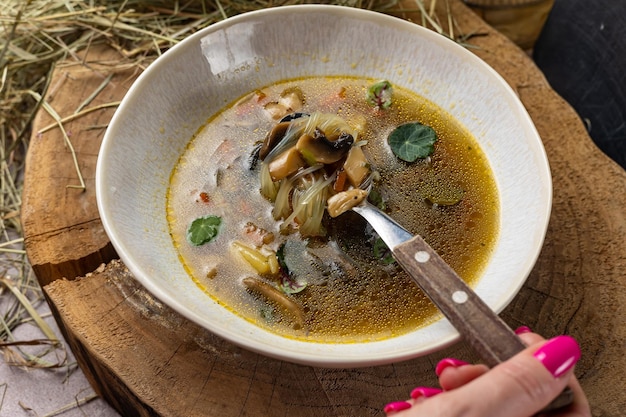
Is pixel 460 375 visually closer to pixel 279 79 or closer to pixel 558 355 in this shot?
pixel 558 355

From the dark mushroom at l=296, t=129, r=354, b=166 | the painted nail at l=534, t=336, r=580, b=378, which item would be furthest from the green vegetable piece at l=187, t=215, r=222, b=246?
the painted nail at l=534, t=336, r=580, b=378

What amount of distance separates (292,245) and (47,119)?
135 centimetres

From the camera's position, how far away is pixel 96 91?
3.24m

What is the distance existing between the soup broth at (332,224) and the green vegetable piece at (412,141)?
0.10 ft

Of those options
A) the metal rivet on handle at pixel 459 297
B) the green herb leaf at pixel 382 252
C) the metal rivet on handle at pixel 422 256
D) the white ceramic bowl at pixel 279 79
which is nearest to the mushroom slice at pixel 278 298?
the white ceramic bowl at pixel 279 79

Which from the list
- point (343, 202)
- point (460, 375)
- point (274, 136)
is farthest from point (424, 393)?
point (274, 136)

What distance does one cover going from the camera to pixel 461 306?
6.45 ft

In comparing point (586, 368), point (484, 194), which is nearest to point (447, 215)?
point (484, 194)

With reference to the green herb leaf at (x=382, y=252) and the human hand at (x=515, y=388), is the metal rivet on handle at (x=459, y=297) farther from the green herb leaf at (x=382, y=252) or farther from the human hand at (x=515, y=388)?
the green herb leaf at (x=382, y=252)

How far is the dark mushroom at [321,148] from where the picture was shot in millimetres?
2580

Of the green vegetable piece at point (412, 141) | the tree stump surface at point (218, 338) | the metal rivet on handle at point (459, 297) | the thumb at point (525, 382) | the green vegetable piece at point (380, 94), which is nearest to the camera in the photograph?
the thumb at point (525, 382)

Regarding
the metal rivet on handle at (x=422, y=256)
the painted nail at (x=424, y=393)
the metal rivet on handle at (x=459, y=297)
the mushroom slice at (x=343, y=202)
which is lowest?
the painted nail at (x=424, y=393)

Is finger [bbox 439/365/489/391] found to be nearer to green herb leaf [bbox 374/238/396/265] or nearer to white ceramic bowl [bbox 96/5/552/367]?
white ceramic bowl [bbox 96/5/552/367]

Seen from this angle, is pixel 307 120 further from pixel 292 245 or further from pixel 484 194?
pixel 484 194
